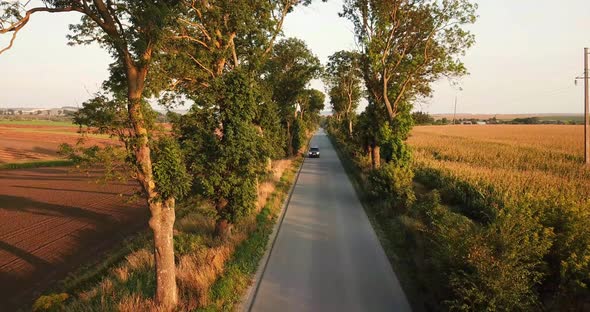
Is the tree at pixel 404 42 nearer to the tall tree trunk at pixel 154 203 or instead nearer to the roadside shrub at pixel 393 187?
the roadside shrub at pixel 393 187

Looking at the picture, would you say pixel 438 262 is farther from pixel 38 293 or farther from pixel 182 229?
pixel 38 293

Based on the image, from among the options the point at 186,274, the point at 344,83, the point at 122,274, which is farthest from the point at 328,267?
the point at 344,83

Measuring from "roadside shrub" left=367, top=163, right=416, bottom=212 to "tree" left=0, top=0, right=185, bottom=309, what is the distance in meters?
11.0

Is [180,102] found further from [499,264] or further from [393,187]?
[499,264]

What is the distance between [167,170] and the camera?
819cm

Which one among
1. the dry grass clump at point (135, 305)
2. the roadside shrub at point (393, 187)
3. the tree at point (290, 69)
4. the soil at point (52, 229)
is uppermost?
the tree at point (290, 69)

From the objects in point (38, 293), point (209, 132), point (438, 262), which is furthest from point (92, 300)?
point (438, 262)

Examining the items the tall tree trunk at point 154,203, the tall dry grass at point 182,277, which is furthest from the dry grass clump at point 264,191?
the tall tree trunk at point 154,203

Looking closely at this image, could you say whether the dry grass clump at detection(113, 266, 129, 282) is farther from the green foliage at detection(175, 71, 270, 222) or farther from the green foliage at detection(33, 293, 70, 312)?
the green foliage at detection(175, 71, 270, 222)

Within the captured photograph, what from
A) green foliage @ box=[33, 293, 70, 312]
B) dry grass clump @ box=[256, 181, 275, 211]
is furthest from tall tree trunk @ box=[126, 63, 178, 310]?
dry grass clump @ box=[256, 181, 275, 211]

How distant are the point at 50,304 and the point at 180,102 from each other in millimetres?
8428

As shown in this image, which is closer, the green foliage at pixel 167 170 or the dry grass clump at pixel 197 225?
the green foliage at pixel 167 170

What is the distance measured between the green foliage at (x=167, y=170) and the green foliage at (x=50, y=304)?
538 centimetres

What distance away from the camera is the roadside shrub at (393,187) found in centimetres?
1639
